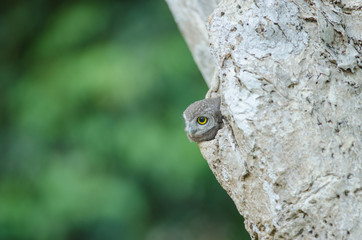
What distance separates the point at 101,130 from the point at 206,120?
9.61 feet

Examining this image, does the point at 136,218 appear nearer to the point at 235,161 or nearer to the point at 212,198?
the point at 212,198

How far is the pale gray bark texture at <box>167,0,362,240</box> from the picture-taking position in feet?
5.41

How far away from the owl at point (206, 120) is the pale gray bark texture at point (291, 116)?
0.52 ft

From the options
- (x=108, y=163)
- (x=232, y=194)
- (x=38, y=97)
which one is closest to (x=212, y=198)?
(x=108, y=163)

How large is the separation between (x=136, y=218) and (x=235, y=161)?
3.36m

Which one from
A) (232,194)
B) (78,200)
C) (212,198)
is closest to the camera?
(232,194)

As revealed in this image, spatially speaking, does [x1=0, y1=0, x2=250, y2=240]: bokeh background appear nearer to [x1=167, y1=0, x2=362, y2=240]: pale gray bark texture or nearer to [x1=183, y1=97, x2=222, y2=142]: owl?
[x1=183, y1=97, x2=222, y2=142]: owl

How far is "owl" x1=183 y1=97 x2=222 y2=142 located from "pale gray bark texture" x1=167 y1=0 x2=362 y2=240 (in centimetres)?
16

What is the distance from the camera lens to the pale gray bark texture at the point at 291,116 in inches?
65.0

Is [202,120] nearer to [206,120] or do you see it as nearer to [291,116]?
[206,120]

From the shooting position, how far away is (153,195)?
508 cm

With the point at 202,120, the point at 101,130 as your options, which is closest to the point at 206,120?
the point at 202,120

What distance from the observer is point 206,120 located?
2.12 m

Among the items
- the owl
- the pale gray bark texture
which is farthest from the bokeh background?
the pale gray bark texture
